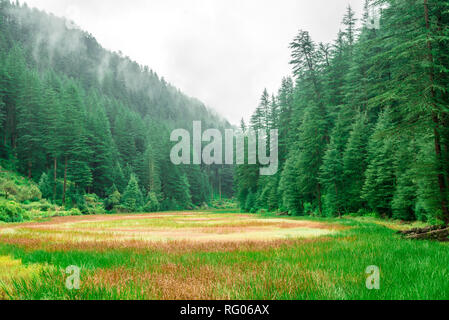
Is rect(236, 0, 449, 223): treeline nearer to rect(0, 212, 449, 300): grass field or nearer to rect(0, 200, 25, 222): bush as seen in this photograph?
rect(0, 212, 449, 300): grass field

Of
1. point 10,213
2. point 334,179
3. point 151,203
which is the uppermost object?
point 334,179

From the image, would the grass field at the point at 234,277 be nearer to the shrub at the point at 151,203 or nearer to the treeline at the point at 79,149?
the treeline at the point at 79,149

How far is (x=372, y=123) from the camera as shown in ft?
96.9

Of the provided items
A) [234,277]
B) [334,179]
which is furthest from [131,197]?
[234,277]

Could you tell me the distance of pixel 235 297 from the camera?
12.8 ft

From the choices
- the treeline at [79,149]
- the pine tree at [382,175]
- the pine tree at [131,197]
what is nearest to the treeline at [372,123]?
the pine tree at [382,175]

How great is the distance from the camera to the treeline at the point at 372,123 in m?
12.4

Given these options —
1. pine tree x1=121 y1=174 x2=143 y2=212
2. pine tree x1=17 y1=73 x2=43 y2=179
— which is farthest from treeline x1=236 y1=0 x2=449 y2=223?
pine tree x1=17 y1=73 x2=43 y2=179

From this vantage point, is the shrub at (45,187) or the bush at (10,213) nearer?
the bush at (10,213)

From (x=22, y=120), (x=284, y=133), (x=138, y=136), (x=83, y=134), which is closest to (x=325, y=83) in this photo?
(x=284, y=133)

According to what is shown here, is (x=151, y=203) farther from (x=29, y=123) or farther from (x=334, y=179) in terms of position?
(x=334, y=179)

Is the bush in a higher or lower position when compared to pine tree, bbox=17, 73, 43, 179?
lower

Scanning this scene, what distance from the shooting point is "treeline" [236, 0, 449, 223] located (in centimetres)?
1241
